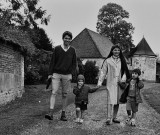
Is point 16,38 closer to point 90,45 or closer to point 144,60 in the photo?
point 90,45

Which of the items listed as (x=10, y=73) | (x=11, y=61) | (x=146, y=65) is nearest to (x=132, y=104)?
(x=10, y=73)

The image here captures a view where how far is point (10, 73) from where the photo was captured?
34.3 ft

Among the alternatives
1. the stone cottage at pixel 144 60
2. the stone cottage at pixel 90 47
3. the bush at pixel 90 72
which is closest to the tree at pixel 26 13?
the bush at pixel 90 72

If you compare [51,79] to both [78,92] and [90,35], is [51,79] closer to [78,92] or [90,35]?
[78,92]

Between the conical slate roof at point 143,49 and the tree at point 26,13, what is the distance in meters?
30.1

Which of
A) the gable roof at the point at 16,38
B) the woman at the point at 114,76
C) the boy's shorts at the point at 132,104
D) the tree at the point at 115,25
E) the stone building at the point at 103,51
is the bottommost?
the boy's shorts at the point at 132,104

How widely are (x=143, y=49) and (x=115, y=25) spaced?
885 cm

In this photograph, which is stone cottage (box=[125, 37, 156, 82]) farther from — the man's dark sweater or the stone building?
the man's dark sweater

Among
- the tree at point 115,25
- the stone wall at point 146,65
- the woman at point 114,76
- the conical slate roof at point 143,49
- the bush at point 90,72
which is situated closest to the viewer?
the woman at point 114,76

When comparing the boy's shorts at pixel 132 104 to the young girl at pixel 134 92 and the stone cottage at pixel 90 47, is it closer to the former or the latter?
the young girl at pixel 134 92

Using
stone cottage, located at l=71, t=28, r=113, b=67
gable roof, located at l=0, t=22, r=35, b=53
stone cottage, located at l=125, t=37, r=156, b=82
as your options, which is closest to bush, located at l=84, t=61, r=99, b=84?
stone cottage, located at l=71, t=28, r=113, b=67

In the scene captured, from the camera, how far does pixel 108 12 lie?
4575 centimetres

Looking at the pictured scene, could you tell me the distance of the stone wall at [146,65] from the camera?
48594mm

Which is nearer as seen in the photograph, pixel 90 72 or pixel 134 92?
pixel 134 92
